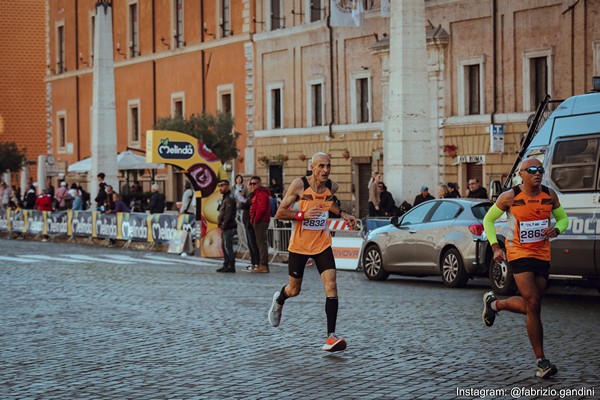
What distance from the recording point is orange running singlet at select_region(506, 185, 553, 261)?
1194 centimetres

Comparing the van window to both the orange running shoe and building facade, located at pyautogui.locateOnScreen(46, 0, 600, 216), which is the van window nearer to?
the orange running shoe

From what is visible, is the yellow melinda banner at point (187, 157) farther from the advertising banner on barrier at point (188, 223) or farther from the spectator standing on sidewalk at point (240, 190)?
the advertising banner on barrier at point (188, 223)

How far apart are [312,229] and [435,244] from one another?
365 inches

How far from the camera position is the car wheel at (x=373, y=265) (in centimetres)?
2439

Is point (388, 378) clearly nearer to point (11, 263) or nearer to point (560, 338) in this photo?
point (560, 338)

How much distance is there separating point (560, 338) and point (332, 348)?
2.79m

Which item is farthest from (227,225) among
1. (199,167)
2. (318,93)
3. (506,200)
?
(318,93)

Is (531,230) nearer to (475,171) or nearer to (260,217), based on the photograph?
(260,217)

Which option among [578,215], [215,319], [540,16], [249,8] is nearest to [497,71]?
[540,16]

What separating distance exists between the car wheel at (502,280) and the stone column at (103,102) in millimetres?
25904

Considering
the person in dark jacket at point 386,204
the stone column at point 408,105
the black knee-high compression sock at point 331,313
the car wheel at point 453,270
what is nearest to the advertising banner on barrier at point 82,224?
the stone column at point 408,105

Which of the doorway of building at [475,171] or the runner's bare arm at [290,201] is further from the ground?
the doorway of building at [475,171]

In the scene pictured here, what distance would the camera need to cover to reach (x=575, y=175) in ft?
62.4

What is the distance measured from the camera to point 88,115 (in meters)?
69.6
